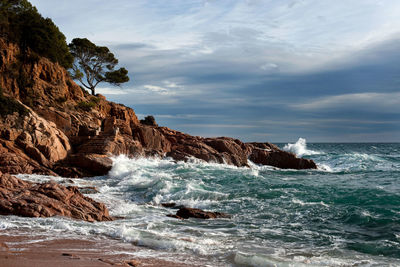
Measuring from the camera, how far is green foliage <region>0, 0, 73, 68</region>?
30922mm

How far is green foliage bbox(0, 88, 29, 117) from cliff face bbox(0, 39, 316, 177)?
27 cm

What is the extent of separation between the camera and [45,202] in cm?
999

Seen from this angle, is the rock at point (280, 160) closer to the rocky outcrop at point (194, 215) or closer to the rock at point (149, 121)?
the rock at point (149, 121)

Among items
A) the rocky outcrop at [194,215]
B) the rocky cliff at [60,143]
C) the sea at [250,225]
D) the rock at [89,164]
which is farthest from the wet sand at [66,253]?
the rock at [89,164]

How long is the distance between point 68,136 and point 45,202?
1824 centimetres

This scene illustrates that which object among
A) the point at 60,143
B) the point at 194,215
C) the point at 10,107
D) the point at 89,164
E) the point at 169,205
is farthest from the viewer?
the point at 60,143

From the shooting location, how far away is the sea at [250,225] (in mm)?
7863

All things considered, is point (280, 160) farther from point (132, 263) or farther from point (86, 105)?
point (132, 263)

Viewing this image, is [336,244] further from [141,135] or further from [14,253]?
[141,135]

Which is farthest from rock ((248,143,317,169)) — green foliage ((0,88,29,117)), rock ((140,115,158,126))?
green foliage ((0,88,29,117))

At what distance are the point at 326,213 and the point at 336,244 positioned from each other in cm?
380

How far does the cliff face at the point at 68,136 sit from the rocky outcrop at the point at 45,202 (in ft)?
31.7

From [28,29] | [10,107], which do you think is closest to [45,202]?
[10,107]

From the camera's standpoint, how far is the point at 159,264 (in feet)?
21.7
